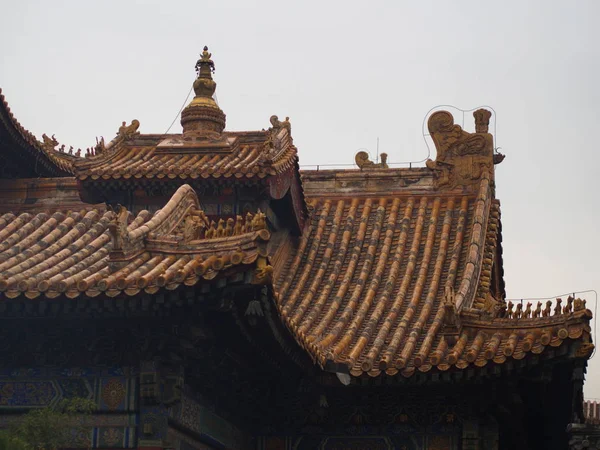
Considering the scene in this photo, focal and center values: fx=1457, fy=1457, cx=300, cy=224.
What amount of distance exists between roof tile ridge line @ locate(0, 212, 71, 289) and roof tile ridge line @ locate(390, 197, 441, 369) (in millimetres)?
4877

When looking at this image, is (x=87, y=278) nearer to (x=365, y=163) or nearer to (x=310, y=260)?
(x=310, y=260)

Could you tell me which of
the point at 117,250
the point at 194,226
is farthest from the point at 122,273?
the point at 194,226

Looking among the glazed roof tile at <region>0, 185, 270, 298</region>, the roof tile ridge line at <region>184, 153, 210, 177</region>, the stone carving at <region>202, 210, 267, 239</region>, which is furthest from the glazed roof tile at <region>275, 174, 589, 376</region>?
the roof tile ridge line at <region>184, 153, 210, 177</region>

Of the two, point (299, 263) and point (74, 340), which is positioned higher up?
point (299, 263)

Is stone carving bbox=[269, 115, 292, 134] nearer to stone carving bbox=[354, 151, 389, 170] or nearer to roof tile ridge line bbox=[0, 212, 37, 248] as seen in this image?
stone carving bbox=[354, 151, 389, 170]

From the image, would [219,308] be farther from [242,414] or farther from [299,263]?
[299,263]

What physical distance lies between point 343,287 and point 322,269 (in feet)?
2.85

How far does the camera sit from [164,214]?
18.1 meters

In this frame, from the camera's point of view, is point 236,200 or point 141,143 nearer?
point 236,200

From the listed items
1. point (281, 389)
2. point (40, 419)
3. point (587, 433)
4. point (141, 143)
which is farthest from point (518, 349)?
point (141, 143)

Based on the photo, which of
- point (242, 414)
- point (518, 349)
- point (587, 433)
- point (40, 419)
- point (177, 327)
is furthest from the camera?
point (242, 414)

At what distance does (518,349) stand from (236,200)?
5733mm

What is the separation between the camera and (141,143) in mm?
25094

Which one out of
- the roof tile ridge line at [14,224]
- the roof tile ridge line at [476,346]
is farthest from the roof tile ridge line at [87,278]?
the roof tile ridge line at [476,346]
